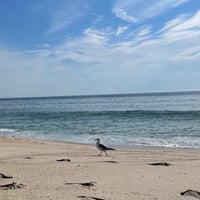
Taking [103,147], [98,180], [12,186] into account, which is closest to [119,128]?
[103,147]

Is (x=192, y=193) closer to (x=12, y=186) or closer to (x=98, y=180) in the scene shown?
(x=98, y=180)

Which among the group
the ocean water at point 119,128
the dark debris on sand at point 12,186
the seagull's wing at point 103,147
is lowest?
the ocean water at point 119,128

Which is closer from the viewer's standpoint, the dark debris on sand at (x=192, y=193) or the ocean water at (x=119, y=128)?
the dark debris on sand at (x=192, y=193)

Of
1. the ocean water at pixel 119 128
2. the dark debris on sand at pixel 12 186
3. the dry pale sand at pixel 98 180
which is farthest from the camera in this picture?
the ocean water at pixel 119 128

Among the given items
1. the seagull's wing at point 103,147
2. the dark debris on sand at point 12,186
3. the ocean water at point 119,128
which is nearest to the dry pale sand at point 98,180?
the dark debris on sand at point 12,186

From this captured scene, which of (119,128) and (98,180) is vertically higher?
(98,180)

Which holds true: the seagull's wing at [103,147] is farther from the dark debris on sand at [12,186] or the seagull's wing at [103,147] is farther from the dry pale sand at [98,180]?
the dark debris on sand at [12,186]

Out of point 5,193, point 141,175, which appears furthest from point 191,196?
point 5,193

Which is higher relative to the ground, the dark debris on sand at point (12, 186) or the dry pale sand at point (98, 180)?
the dark debris on sand at point (12, 186)

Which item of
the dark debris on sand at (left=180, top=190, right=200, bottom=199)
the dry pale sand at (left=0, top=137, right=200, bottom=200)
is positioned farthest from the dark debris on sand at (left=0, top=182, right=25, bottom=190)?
the dark debris on sand at (left=180, top=190, right=200, bottom=199)

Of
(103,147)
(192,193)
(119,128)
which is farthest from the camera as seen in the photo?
(119,128)

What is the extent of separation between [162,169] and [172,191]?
7.47 ft

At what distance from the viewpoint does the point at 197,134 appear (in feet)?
66.0

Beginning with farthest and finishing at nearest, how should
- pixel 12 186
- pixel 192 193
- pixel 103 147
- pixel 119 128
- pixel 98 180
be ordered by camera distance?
pixel 119 128 → pixel 103 147 → pixel 98 180 → pixel 12 186 → pixel 192 193
